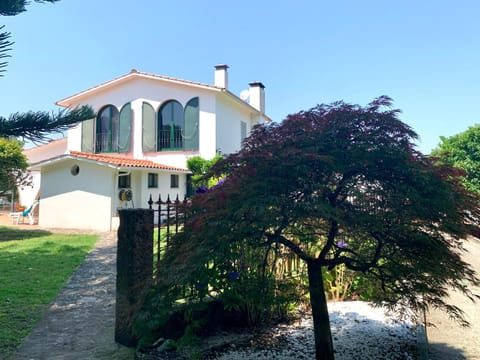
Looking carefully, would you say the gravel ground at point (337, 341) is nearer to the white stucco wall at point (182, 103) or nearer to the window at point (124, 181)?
the window at point (124, 181)

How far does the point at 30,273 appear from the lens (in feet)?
23.7

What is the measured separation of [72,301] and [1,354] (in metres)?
1.90

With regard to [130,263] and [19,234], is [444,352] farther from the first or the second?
[19,234]

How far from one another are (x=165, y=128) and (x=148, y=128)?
3.09 ft

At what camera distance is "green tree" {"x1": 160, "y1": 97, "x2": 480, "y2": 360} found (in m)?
2.29

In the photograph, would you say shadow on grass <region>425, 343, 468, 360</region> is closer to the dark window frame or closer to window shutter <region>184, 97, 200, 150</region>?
the dark window frame

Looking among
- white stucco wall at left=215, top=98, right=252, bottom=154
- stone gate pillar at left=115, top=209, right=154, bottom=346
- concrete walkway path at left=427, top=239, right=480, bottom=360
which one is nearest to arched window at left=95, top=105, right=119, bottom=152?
white stucco wall at left=215, top=98, right=252, bottom=154

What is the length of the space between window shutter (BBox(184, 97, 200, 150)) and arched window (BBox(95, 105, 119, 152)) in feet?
14.3

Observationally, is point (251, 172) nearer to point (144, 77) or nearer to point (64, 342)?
point (64, 342)

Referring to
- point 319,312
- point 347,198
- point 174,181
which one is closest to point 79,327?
point 319,312

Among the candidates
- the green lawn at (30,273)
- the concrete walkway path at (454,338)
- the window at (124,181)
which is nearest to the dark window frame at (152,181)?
the window at (124,181)

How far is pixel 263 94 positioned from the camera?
24.8 m

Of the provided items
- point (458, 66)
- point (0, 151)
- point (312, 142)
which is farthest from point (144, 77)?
point (312, 142)

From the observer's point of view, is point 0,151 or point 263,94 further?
point 263,94
